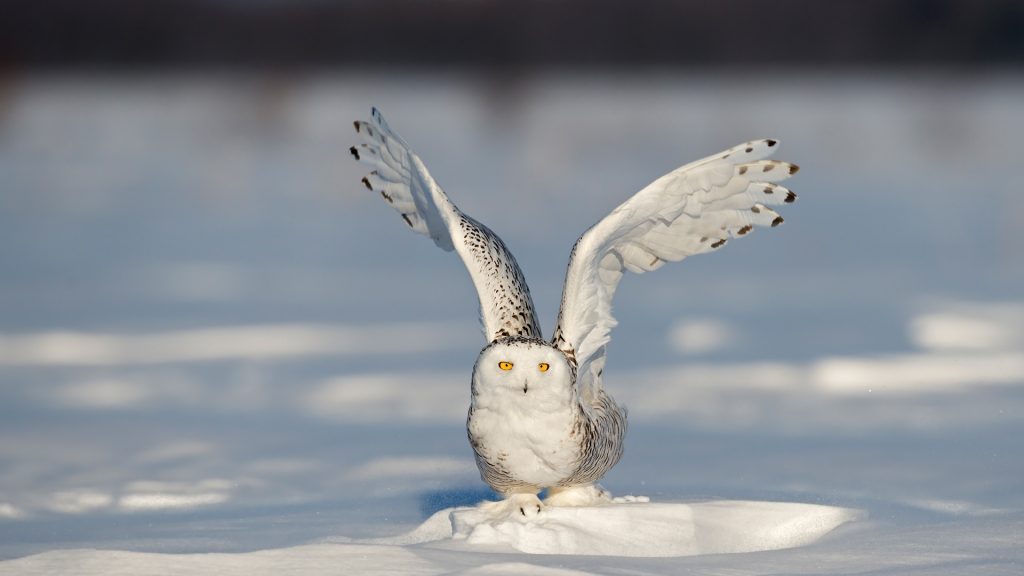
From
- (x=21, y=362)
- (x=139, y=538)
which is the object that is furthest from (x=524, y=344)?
(x=21, y=362)

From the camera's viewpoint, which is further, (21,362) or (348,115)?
(348,115)

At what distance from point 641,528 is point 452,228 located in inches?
45.7

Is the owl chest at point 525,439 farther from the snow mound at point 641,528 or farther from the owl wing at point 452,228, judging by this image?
the owl wing at point 452,228

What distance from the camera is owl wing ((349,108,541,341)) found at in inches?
178

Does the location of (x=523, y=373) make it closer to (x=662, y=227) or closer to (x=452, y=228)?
(x=452, y=228)

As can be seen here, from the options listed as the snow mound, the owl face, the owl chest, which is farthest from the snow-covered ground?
the owl face

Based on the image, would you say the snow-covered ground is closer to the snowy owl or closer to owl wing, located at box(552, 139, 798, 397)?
the snowy owl

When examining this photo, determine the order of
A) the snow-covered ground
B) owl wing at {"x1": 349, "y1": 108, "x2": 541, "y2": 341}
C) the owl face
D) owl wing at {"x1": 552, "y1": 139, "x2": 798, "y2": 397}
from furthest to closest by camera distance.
A: 1. owl wing at {"x1": 349, "y1": 108, "x2": 541, "y2": 341}
2. owl wing at {"x1": 552, "y1": 139, "x2": 798, "y2": 397}
3. the snow-covered ground
4. the owl face

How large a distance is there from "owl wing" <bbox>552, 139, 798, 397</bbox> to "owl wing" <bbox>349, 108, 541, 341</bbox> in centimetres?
18

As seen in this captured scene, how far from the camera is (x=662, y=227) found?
183 inches

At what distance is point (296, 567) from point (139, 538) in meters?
1.01

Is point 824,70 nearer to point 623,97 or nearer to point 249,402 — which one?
point 623,97

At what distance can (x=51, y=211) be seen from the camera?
13102 millimetres

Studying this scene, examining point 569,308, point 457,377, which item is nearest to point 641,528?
point 569,308
